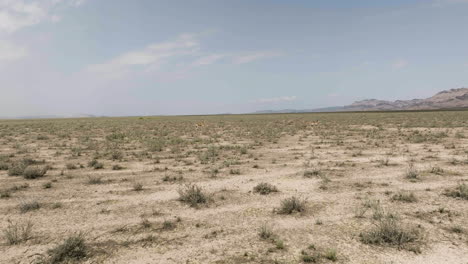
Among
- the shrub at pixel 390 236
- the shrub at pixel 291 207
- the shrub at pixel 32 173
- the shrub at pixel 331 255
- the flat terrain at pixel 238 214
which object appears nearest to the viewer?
the shrub at pixel 331 255

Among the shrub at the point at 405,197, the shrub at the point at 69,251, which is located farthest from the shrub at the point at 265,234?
the shrub at the point at 405,197

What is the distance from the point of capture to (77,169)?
11477 mm

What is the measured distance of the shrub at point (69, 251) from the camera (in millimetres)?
4383

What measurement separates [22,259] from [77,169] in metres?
7.76

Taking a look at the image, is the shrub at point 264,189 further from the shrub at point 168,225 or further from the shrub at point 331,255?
the shrub at point 331,255

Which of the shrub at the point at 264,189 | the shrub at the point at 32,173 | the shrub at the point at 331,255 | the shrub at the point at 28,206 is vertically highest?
the shrub at the point at 32,173

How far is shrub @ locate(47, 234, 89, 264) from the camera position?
4.38 m

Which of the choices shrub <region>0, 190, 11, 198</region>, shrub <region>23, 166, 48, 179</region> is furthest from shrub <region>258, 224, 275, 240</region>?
shrub <region>23, 166, 48, 179</region>

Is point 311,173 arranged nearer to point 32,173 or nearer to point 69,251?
point 69,251

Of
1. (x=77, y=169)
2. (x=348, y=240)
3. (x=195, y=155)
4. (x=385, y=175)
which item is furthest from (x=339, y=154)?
(x=77, y=169)

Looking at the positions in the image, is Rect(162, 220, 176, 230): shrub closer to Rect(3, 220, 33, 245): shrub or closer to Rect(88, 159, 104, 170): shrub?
Rect(3, 220, 33, 245): shrub

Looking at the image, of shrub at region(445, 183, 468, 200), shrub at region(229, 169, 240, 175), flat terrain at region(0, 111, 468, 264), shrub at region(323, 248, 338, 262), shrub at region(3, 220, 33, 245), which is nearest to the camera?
shrub at region(323, 248, 338, 262)

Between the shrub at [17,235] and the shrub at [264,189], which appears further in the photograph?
the shrub at [264,189]

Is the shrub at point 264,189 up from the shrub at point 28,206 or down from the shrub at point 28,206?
down
